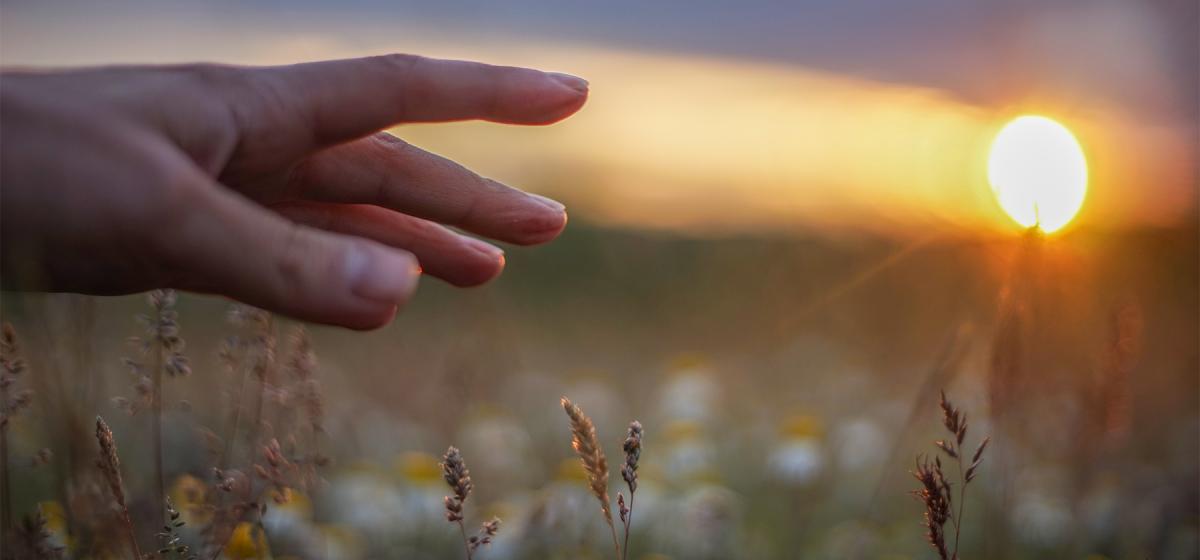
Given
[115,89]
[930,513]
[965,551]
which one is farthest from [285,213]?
[965,551]

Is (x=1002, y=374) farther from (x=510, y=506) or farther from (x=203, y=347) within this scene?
(x=203, y=347)

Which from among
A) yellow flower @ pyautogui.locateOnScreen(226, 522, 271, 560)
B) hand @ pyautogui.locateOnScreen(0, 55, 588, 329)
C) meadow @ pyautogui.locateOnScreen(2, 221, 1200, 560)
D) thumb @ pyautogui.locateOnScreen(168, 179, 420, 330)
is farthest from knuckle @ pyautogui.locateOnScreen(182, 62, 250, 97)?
yellow flower @ pyautogui.locateOnScreen(226, 522, 271, 560)

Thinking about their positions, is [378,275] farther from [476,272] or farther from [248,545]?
[248,545]

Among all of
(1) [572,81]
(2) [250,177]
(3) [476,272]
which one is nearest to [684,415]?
(3) [476,272]

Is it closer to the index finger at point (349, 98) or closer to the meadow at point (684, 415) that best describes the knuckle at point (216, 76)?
the index finger at point (349, 98)

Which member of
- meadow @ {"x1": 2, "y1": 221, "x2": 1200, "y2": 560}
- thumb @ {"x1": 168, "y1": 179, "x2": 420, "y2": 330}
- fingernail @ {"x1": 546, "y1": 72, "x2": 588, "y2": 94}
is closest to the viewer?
thumb @ {"x1": 168, "y1": 179, "x2": 420, "y2": 330}

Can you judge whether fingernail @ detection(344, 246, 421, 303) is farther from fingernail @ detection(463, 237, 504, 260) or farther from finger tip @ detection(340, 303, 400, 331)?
fingernail @ detection(463, 237, 504, 260)

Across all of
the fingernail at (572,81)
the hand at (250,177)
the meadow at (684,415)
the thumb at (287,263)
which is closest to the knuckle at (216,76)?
the hand at (250,177)
